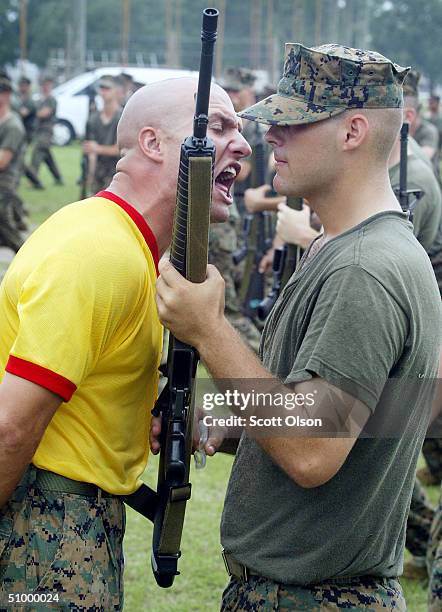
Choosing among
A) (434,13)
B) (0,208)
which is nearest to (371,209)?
(0,208)

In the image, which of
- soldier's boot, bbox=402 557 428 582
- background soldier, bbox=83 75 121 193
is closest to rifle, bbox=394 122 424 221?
soldier's boot, bbox=402 557 428 582

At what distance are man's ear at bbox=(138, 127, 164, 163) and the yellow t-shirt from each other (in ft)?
0.50

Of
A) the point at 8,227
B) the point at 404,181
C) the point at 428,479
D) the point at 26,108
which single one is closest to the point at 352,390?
the point at 404,181

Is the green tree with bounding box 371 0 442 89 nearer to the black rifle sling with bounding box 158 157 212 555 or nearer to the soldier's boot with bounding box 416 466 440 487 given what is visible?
the soldier's boot with bounding box 416 466 440 487

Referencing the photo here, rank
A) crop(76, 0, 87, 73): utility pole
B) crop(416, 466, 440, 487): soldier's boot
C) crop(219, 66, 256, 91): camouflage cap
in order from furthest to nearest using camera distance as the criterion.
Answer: crop(76, 0, 87, 73): utility pole
crop(219, 66, 256, 91): camouflage cap
crop(416, 466, 440, 487): soldier's boot

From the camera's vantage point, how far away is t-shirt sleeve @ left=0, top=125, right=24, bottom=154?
1189 cm

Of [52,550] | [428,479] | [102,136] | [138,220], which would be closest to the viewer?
[52,550]

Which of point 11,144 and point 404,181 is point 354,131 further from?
point 11,144

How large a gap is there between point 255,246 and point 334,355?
678 centimetres

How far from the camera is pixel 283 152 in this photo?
2.32 meters

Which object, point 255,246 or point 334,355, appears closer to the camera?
point 334,355

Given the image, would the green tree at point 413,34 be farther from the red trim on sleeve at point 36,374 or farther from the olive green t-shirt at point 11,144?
the red trim on sleeve at point 36,374

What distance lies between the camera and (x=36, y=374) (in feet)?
7.23

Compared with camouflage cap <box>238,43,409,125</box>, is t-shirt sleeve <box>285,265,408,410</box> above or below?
below
